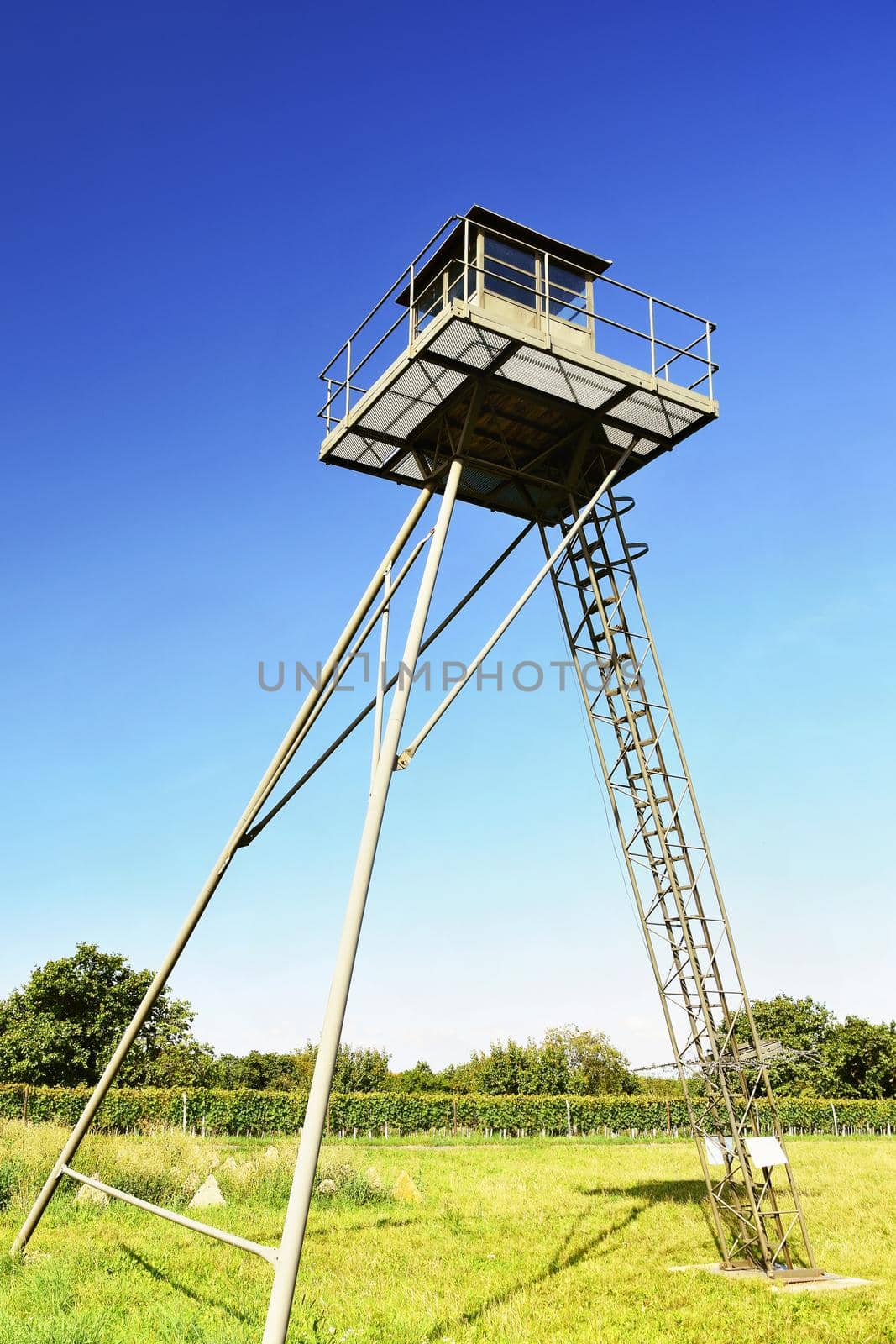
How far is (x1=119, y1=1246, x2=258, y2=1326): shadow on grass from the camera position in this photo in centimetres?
997

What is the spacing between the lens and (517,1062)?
236 ft

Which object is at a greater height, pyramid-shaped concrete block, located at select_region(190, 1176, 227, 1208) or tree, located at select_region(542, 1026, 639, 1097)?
tree, located at select_region(542, 1026, 639, 1097)

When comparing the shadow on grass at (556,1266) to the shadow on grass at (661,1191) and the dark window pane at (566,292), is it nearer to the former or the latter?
the shadow on grass at (661,1191)

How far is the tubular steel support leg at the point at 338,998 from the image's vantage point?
7859mm

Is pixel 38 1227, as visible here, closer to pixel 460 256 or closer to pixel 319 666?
pixel 319 666

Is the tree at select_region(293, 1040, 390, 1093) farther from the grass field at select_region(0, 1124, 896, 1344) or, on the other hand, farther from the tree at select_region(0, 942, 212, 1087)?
the grass field at select_region(0, 1124, 896, 1344)

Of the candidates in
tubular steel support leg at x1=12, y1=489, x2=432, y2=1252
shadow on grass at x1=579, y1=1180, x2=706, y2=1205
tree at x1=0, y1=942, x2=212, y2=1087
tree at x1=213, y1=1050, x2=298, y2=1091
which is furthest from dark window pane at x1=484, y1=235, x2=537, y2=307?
tree at x1=213, y1=1050, x2=298, y2=1091

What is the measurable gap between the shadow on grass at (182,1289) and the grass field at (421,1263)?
4 cm

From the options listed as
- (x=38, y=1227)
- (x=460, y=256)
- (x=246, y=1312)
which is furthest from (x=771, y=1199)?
(x=460, y=256)

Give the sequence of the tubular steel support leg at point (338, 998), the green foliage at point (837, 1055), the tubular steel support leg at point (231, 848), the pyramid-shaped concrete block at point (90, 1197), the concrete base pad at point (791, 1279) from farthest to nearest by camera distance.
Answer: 1. the green foliage at point (837, 1055)
2. the pyramid-shaped concrete block at point (90, 1197)
3. the tubular steel support leg at point (231, 848)
4. the concrete base pad at point (791, 1279)
5. the tubular steel support leg at point (338, 998)

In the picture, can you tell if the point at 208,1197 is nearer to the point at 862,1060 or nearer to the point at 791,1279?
the point at 791,1279

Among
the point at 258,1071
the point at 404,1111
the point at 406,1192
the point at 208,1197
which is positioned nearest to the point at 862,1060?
the point at 404,1111

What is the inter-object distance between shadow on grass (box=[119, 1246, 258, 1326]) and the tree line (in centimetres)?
2864

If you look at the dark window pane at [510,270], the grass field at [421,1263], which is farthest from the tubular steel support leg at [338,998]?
the dark window pane at [510,270]
